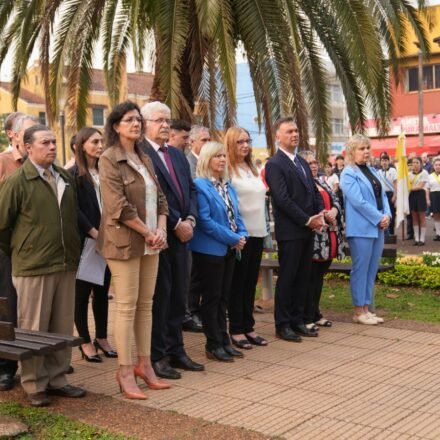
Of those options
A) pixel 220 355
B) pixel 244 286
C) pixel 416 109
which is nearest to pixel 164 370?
pixel 220 355

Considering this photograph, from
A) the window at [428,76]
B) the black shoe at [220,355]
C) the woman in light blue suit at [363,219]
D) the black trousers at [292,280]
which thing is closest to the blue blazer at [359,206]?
the woman in light blue suit at [363,219]

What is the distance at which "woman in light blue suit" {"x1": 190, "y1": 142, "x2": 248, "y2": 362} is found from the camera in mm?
6070

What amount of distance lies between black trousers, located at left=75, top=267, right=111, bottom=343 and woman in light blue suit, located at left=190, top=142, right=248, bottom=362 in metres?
0.90

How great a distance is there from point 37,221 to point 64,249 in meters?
0.28

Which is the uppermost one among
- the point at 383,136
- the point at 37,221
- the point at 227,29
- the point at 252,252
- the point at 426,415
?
the point at 227,29

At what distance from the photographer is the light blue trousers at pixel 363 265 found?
765 cm

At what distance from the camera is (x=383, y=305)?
8.77 meters

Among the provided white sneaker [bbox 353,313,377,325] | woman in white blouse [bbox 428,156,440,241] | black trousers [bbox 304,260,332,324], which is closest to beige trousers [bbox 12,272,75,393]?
black trousers [bbox 304,260,332,324]

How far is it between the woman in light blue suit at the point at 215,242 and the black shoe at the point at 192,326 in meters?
1.14

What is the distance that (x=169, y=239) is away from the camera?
5.71 metres

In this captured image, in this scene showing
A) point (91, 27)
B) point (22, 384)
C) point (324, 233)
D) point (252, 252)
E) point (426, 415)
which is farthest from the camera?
point (91, 27)

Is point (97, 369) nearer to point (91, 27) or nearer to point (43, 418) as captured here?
point (43, 418)

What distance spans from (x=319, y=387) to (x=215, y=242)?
4.77 ft

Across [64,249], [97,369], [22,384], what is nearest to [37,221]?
[64,249]
